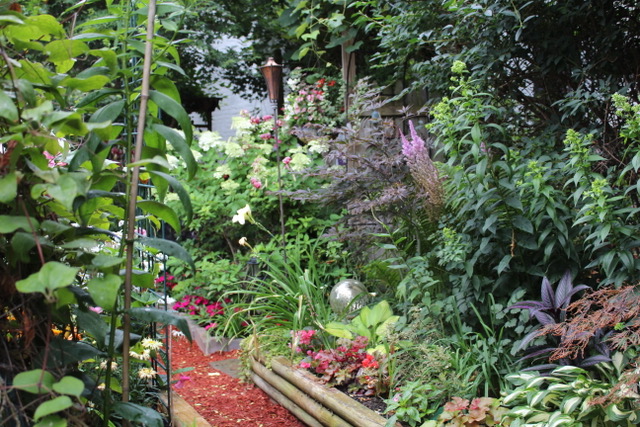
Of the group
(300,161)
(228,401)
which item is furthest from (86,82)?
(300,161)

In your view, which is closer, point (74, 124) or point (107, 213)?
point (74, 124)

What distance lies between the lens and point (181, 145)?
1.42 metres

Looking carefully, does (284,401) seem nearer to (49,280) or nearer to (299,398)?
(299,398)

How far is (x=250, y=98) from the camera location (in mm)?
9352

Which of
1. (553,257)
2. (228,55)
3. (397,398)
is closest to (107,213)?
(397,398)

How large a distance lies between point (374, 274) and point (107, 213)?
2.65 m

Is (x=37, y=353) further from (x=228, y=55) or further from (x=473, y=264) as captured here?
(x=228, y=55)

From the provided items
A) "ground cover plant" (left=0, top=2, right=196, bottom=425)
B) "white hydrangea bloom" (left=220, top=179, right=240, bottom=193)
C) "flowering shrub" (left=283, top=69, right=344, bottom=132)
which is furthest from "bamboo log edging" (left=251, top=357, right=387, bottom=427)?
"flowering shrub" (left=283, top=69, right=344, bottom=132)

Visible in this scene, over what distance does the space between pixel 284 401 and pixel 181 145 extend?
244cm

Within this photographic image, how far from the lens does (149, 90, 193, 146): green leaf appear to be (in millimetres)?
1431

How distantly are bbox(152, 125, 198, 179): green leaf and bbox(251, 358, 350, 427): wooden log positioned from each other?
181 cm

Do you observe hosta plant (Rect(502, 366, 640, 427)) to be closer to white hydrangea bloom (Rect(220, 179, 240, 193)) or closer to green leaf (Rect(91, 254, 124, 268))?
green leaf (Rect(91, 254, 124, 268))

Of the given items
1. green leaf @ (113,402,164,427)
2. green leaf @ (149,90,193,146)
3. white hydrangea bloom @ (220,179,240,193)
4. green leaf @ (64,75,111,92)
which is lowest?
green leaf @ (113,402,164,427)

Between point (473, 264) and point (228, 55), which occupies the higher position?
point (228, 55)
